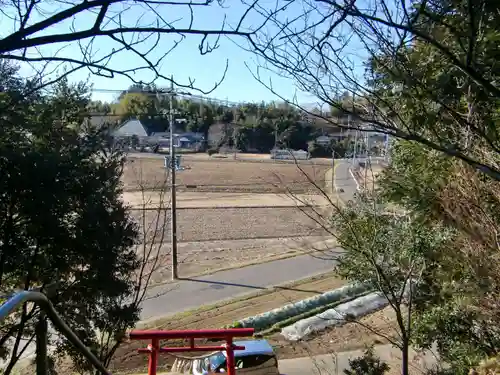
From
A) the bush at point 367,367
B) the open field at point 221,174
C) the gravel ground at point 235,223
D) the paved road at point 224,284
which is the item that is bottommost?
the paved road at point 224,284

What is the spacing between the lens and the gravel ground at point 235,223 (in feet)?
65.8

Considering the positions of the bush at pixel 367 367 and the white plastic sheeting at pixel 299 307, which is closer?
the bush at pixel 367 367

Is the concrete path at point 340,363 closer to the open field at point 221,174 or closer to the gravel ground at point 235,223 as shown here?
the gravel ground at point 235,223

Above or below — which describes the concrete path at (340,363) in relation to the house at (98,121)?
below

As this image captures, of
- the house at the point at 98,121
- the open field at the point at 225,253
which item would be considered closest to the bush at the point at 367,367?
the house at the point at 98,121

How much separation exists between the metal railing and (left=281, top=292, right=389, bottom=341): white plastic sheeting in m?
8.05

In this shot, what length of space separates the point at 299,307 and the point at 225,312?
5.75ft

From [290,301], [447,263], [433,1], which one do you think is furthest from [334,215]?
[290,301]

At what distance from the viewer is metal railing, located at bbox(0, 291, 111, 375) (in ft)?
4.04

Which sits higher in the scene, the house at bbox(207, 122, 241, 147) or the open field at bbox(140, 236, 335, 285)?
the house at bbox(207, 122, 241, 147)

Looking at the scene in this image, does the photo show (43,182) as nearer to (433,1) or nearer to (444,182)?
(444,182)

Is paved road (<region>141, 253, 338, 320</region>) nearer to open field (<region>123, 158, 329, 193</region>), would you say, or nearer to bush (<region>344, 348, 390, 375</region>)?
bush (<region>344, 348, 390, 375</region>)

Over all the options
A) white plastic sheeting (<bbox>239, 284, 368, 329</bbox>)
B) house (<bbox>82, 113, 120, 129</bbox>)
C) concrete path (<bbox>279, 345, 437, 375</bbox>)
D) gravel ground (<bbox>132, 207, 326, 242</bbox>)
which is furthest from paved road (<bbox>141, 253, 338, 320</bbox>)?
house (<bbox>82, 113, 120, 129</bbox>)

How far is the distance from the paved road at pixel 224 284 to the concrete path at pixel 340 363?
3.79m
